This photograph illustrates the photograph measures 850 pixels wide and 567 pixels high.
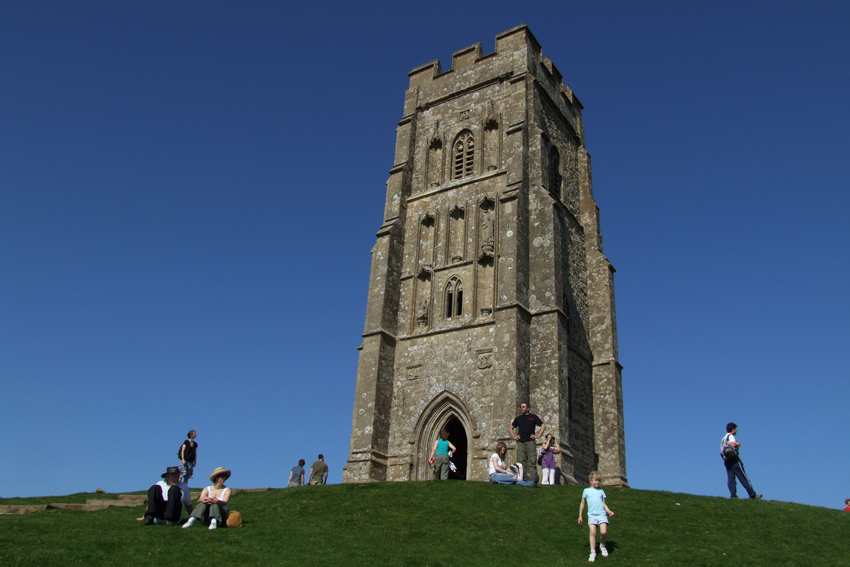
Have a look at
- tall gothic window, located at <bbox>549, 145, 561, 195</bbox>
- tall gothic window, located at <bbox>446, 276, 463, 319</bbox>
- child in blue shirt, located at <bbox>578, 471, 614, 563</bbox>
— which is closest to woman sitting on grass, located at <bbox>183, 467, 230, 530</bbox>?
child in blue shirt, located at <bbox>578, 471, 614, 563</bbox>

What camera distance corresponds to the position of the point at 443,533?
43.1 ft

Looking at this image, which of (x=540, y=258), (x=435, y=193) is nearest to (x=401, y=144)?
(x=435, y=193)

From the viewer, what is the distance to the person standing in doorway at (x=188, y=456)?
1877 centimetres

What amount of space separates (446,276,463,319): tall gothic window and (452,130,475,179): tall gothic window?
523 centimetres

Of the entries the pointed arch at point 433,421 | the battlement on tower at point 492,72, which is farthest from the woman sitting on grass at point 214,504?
the battlement on tower at point 492,72

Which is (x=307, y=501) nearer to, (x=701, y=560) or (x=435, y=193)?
(x=701, y=560)

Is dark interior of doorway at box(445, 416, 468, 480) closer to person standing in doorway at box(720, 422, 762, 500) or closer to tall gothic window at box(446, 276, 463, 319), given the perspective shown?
tall gothic window at box(446, 276, 463, 319)

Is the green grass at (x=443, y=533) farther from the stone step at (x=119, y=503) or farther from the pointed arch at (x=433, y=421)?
the pointed arch at (x=433, y=421)

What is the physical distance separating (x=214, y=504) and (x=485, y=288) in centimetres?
1595

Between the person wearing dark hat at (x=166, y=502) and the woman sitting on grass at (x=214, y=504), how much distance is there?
1.25 ft

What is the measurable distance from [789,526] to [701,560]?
4.10 metres

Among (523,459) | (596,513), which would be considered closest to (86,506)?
(523,459)

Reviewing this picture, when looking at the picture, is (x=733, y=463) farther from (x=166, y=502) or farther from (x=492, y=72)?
(x=492, y=72)

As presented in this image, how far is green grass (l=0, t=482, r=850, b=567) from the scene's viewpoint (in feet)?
36.5
